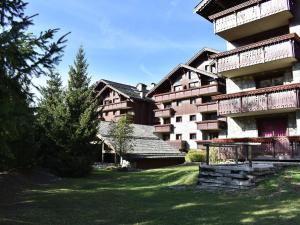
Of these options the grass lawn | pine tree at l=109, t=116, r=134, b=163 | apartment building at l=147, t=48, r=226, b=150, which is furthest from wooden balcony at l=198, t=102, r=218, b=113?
the grass lawn

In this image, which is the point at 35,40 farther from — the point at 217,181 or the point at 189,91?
the point at 189,91

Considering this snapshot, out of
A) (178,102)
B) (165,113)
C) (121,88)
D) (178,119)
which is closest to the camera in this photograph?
(178,119)

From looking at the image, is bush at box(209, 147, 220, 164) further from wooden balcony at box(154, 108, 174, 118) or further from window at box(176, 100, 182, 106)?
wooden balcony at box(154, 108, 174, 118)

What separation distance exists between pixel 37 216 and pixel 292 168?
12.7 m

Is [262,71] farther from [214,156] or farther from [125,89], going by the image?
[125,89]

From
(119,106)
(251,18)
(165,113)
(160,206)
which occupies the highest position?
(251,18)

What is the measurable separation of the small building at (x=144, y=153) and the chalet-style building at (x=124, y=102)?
1690 centimetres

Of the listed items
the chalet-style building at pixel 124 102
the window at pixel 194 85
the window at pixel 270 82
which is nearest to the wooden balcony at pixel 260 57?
the window at pixel 270 82

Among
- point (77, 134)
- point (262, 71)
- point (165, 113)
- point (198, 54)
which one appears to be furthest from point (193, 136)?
point (77, 134)

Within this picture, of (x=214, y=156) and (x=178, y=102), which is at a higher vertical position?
(x=178, y=102)

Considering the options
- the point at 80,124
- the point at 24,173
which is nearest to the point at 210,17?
the point at 80,124

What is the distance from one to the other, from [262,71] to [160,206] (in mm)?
18633

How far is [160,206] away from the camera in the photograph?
12.0 meters

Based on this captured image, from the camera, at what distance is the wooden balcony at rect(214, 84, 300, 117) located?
954 inches
